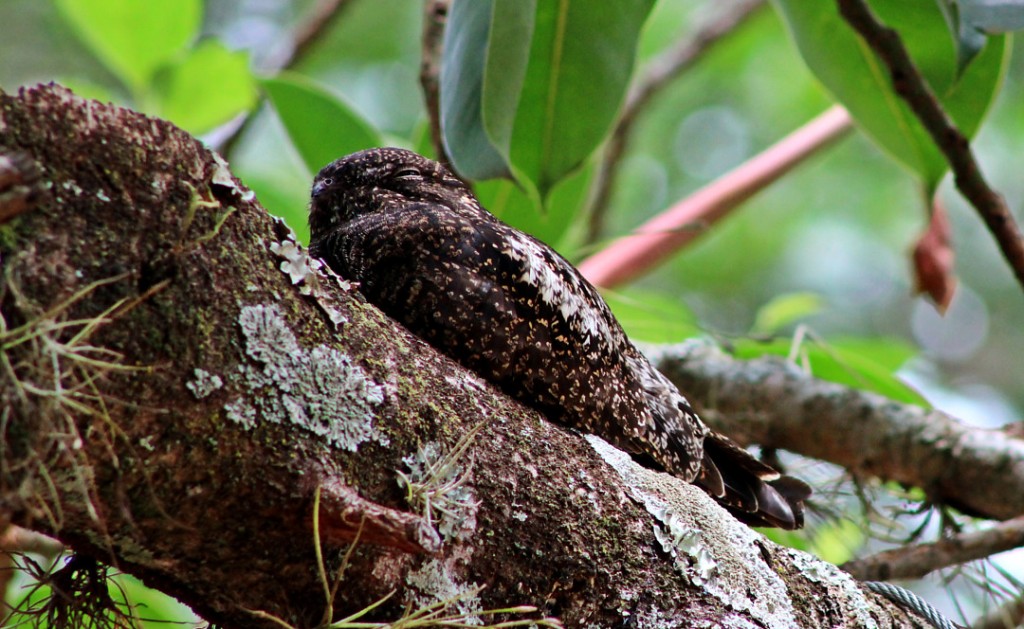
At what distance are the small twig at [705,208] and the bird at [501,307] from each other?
1326mm

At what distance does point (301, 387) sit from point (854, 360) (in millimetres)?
2404

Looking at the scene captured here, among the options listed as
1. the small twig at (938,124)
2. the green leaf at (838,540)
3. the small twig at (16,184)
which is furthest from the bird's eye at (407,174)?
the green leaf at (838,540)

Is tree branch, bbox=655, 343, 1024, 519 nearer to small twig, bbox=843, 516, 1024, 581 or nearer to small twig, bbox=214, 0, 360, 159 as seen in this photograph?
small twig, bbox=843, 516, 1024, 581

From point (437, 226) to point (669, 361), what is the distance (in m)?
1.80

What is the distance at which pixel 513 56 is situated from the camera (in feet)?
7.26

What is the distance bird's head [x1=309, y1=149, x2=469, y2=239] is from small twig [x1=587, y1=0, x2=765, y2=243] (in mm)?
2077

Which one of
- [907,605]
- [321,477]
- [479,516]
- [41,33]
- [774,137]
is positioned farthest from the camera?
[41,33]

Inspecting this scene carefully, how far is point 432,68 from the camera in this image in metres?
3.21

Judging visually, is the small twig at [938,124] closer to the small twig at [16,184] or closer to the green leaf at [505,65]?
the green leaf at [505,65]

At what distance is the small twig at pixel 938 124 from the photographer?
252 cm

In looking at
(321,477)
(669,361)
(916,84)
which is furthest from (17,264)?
(669,361)

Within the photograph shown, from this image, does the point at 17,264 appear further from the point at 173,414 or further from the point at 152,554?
the point at 152,554

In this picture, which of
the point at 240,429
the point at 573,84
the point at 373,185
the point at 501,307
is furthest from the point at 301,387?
the point at 573,84

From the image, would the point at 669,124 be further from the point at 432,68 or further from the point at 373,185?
the point at 373,185
